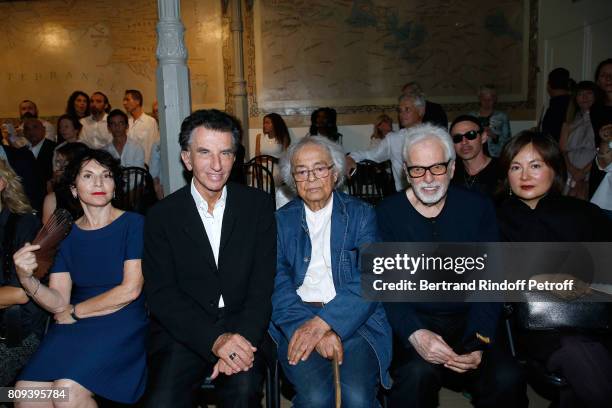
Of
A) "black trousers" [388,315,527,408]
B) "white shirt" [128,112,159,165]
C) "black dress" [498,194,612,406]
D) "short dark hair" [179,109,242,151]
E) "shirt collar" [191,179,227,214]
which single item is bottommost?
"black trousers" [388,315,527,408]

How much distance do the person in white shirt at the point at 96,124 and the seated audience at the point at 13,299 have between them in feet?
16.3

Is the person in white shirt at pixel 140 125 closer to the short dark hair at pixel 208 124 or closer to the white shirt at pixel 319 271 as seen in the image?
the short dark hair at pixel 208 124

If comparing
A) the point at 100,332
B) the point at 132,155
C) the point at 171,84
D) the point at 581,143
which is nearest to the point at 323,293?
the point at 100,332

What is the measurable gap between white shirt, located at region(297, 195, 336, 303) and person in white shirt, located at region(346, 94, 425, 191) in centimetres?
197

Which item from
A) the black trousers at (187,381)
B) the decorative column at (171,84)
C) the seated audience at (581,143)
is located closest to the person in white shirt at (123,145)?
the decorative column at (171,84)

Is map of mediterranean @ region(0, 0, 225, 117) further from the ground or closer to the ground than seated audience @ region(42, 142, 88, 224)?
further from the ground

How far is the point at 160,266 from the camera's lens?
6.75 feet

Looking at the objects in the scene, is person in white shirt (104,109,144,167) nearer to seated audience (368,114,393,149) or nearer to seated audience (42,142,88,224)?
seated audience (42,142,88,224)

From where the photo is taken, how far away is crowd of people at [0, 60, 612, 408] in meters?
1.93

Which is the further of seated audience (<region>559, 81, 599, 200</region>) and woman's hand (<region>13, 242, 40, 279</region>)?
seated audience (<region>559, 81, 599, 200</region>)

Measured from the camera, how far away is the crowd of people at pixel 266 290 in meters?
1.93

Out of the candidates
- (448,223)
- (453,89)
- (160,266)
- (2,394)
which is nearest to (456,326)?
(448,223)

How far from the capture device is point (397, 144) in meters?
4.17

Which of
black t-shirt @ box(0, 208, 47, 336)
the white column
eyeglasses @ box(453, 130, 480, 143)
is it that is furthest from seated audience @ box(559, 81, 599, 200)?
the white column
